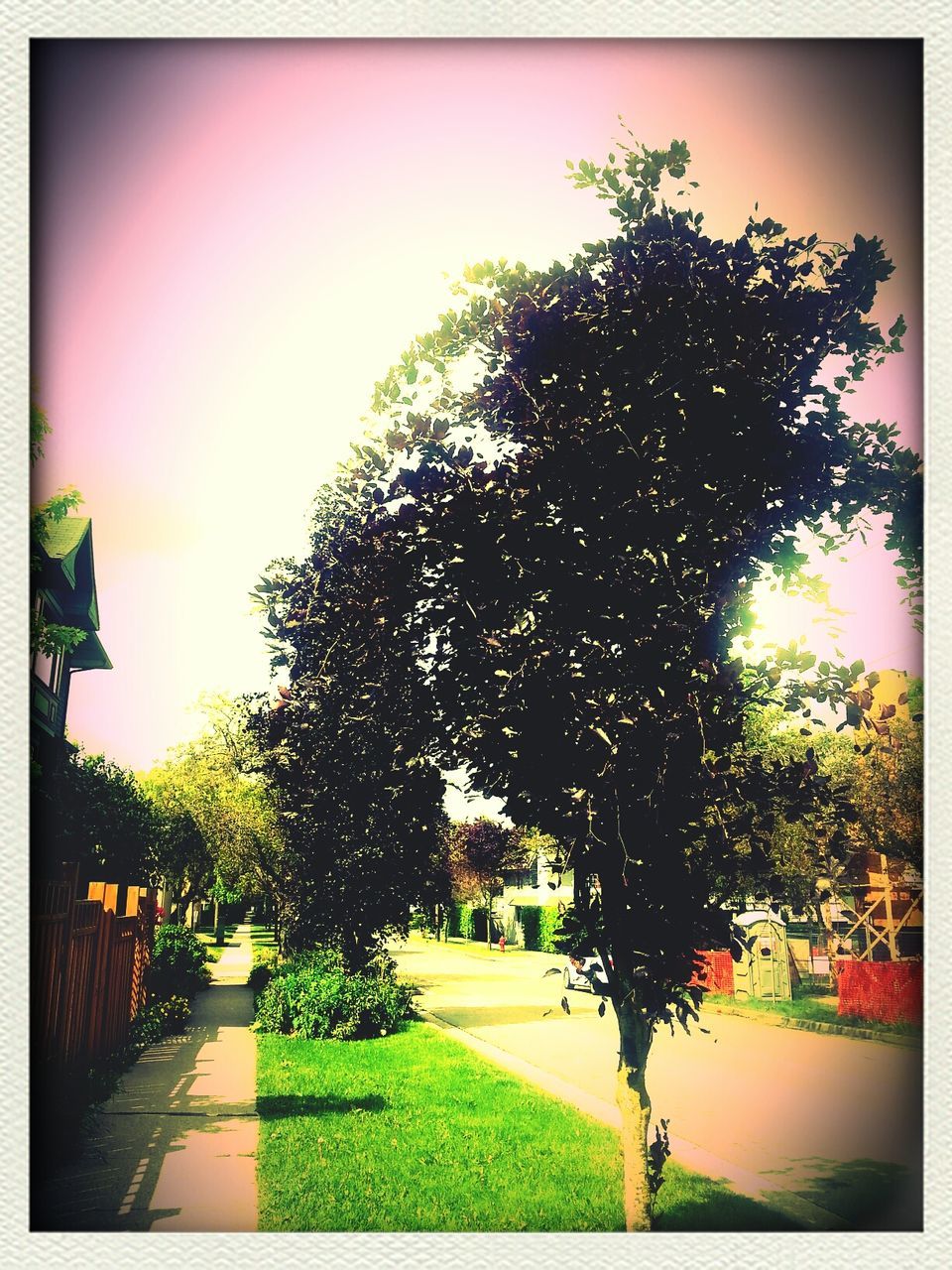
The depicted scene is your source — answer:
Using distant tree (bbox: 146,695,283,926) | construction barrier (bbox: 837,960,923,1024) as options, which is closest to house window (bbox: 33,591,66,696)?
construction barrier (bbox: 837,960,923,1024)

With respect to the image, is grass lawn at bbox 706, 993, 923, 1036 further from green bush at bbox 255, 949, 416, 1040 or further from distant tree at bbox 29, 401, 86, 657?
distant tree at bbox 29, 401, 86, 657

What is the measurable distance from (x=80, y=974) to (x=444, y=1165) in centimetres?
239

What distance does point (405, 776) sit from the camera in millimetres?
4000

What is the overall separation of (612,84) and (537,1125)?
18.8 feet

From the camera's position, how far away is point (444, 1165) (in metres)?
4.78

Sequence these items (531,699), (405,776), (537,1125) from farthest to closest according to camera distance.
Result: (537,1125)
(405,776)
(531,699)

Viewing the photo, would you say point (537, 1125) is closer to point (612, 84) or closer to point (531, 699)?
point (531, 699)

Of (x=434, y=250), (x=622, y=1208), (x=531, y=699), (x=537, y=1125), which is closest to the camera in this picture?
(x=531, y=699)

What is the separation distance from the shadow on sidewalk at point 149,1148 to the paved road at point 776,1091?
6.39 ft

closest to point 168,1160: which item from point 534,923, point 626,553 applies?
point 626,553

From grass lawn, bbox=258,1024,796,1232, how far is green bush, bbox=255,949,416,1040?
216 cm

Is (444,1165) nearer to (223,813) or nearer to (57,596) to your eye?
(57,596)

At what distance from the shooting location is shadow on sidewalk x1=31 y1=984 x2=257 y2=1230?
422 cm

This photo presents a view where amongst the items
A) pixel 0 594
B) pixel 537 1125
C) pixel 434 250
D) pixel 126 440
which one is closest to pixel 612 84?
pixel 434 250
